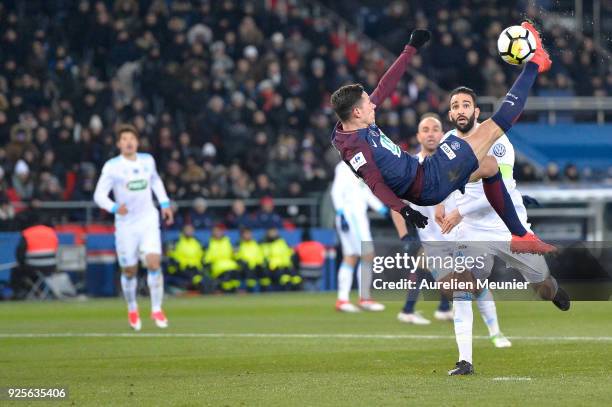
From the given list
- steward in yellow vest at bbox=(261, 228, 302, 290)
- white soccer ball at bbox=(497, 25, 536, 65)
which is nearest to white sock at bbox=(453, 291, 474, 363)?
white soccer ball at bbox=(497, 25, 536, 65)

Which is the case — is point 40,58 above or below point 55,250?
above

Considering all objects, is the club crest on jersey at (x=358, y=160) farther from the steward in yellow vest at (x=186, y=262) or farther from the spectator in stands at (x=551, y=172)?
the spectator in stands at (x=551, y=172)

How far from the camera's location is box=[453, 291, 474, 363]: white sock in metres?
10.6

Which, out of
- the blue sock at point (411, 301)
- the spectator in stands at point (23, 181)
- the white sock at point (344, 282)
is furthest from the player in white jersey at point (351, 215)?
the spectator in stands at point (23, 181)

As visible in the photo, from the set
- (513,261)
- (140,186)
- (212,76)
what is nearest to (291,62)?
(212,76)

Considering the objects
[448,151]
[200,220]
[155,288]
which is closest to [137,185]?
[155,288]

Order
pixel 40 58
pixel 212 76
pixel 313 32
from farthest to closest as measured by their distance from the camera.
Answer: pixel 313 32 < pixel 212 76 < pixel 40 58

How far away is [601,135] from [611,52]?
2.63 metres

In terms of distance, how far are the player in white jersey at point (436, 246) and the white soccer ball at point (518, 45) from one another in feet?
7.58

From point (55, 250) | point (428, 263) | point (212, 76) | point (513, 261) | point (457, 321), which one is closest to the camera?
point (457, 321)

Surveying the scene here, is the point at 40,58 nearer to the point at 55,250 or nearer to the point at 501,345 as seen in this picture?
the point at 55,250

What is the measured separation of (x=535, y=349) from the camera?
41.3 feet

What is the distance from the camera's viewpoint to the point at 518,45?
10.3 meters

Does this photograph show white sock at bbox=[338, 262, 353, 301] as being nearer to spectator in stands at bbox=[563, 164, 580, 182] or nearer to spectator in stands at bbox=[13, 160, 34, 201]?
spectator in stands at bbox=[13, 160, 34, 201]
